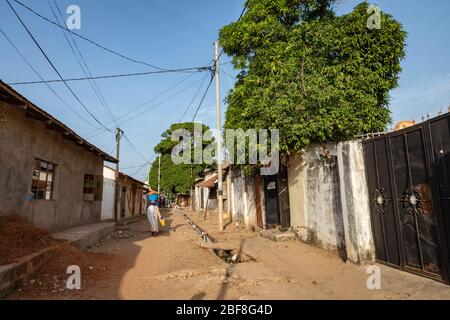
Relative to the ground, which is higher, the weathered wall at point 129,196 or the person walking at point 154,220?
the weathered wall at point 129,196

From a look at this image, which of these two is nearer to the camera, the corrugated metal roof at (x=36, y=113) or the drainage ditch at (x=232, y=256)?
the corrugated metal roof at (x=36, y=113)

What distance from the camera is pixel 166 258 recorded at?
8039mm

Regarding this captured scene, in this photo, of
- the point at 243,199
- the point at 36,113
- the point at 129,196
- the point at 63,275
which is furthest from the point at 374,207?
the point at 129,196

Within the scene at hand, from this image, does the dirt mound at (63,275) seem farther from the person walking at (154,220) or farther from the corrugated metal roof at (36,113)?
the person walking at (154,220)

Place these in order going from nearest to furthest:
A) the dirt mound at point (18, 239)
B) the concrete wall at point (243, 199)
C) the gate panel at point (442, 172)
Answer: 1. the gate panel at point (442, 172)
2. the dirt mound at point (18, 239)
3. the concrete wall at point (243, 199)

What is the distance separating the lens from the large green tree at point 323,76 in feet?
26.6

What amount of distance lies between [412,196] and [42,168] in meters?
9.88

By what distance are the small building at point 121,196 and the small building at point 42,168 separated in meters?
9.01

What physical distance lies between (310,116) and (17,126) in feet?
25.6

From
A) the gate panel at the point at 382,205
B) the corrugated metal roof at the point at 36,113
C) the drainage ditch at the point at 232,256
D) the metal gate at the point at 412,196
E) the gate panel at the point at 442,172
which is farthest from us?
the drainage ditch at the point at 232,256

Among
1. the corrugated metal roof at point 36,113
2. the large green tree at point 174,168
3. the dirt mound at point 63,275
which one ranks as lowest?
the dirt mound at point 63,275

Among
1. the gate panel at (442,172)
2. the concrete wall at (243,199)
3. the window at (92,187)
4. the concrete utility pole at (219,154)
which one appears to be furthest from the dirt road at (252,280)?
the concrete wall at (243,199)
